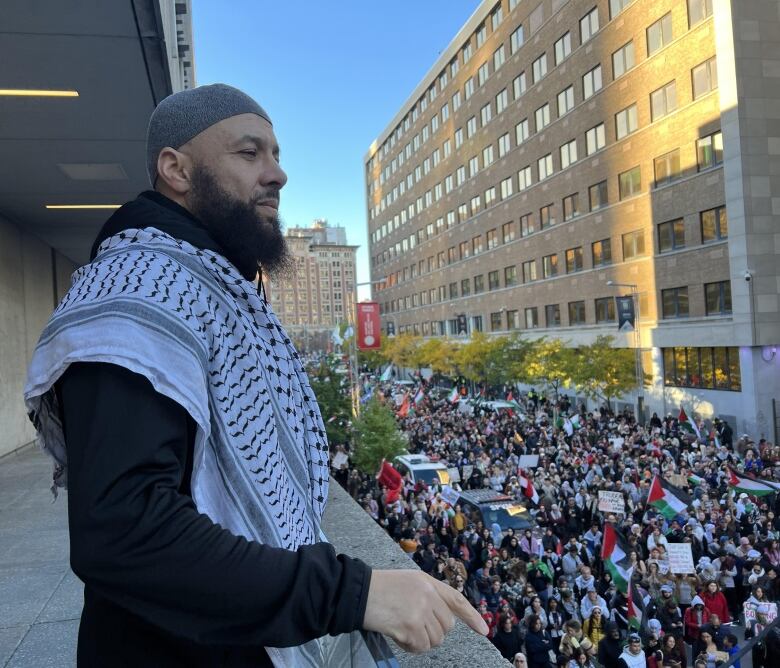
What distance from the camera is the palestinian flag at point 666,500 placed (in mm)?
13281

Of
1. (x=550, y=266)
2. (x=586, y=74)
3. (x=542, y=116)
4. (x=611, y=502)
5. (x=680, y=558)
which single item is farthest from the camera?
(x=542, y=116)

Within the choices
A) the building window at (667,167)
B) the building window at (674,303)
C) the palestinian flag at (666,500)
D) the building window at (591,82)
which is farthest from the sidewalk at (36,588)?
the building window at (591,82)

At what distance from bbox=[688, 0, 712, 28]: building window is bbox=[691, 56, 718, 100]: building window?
212 centimetres

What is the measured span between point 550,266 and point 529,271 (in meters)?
2.94

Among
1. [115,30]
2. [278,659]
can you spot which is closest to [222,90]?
[278,659]

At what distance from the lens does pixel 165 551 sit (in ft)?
3.22

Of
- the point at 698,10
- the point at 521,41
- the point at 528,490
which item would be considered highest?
the point at 521,41

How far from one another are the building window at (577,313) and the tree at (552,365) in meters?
3.64

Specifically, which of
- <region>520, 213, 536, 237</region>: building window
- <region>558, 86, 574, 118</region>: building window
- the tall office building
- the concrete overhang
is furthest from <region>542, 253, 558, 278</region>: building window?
the concrete overhang

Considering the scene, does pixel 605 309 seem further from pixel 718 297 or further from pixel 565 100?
pixel 565 100

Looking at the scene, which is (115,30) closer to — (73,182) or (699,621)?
A: (73,182)

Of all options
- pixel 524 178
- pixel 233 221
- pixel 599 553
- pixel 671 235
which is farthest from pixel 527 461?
pixel 524 178

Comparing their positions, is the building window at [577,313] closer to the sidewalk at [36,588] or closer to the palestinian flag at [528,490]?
the palestinian flag at [528,490]

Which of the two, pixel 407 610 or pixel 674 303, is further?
pixel 674 303
